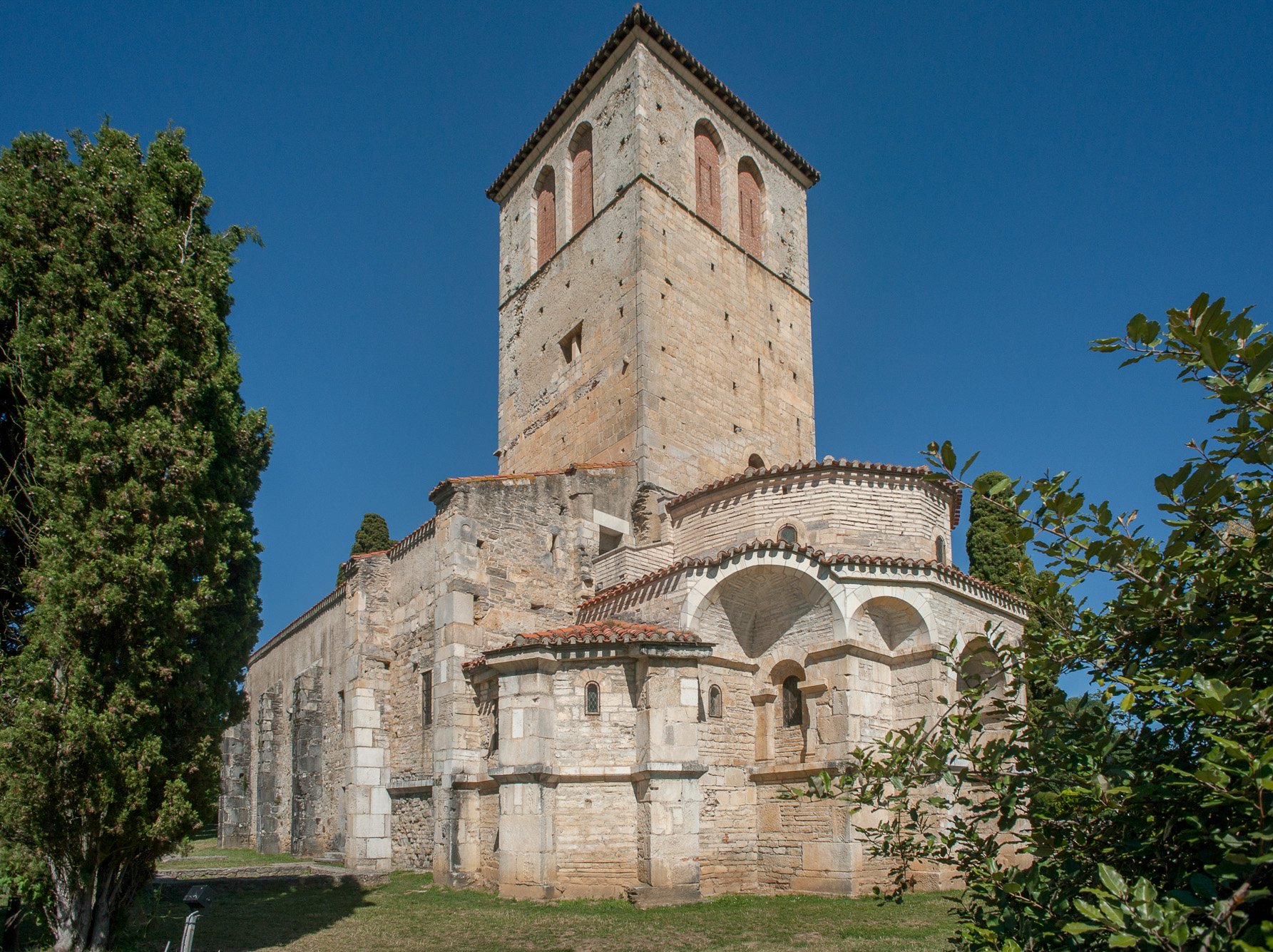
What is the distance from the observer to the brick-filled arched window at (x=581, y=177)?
72.1ft

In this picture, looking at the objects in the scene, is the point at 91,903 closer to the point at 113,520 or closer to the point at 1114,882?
the point at 113,520

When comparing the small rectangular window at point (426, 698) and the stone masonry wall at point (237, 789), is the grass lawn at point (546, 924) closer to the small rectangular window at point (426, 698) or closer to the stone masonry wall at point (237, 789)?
the small rectangular window at point (426, 698)

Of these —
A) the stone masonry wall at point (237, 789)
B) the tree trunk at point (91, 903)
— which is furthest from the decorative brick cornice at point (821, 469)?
the stone masonry wall at point (237, 789)

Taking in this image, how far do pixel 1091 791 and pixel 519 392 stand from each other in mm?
20157

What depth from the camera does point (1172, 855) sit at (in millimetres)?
3229

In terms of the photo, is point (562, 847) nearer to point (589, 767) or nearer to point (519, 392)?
point (589, 767)

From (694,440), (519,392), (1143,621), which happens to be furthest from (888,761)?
(519,392)

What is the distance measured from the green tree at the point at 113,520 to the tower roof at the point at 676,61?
1314 cm

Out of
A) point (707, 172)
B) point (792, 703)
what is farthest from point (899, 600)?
point (707, 172)

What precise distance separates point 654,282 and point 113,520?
12647 mm

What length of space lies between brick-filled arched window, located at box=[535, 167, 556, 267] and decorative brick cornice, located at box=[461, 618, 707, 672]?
1210 cm

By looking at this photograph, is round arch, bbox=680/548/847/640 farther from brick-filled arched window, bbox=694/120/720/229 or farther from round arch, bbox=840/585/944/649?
brick-filled arched window, bbox=694/120/720/229

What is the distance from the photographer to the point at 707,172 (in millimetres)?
21891

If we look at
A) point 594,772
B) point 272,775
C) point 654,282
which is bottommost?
point 272,775
